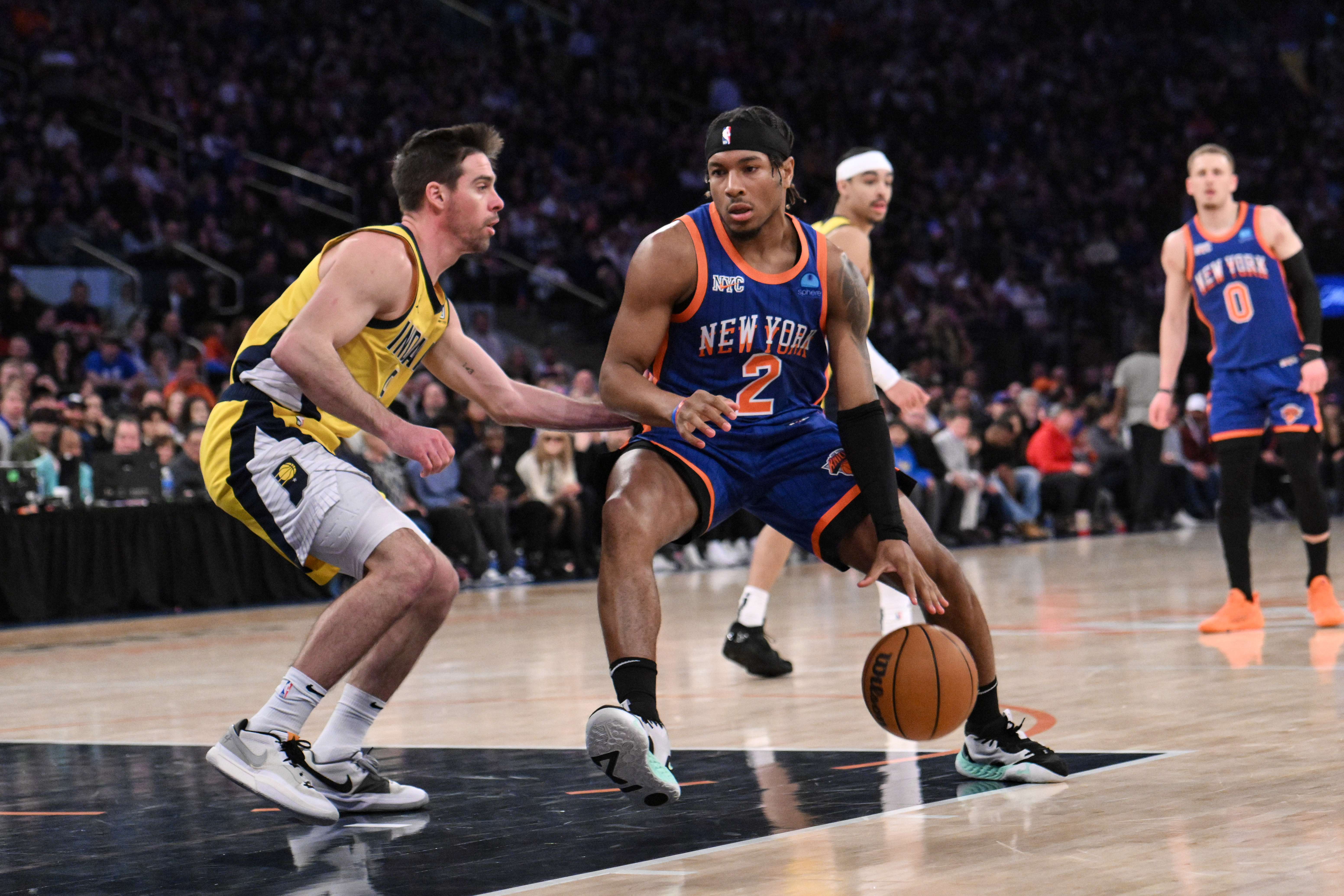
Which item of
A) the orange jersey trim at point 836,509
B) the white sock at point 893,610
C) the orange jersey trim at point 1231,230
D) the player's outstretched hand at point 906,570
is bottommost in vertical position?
the white sock at point 893,610

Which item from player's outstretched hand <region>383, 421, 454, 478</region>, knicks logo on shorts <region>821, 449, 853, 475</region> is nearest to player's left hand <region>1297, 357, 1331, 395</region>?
knicks logo on shorts <region>821, 449, 853, 475</region>

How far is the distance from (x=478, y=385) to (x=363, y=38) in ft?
57.3

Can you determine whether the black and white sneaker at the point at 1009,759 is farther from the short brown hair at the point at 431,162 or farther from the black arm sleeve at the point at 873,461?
the short brown hair at the point at 431,162

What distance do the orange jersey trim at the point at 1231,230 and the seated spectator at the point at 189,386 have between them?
26.0ft

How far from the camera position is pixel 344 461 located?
434 centimetres

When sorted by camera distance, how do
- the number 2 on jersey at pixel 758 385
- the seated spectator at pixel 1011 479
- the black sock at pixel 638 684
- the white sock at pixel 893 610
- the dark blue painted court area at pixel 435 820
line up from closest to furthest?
the dark blue painted court area at pixel 435 820 < the black sock at pixel 638 684 < the number 2 on jersey at pixel 758 385 < the white sock at pixel 893 610 < the seated spectator at pixel 1011 479

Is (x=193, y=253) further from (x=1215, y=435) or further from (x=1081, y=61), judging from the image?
(x=1081, y=61)

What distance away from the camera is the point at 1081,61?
2778 cm

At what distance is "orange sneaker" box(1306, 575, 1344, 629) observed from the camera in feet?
24.7

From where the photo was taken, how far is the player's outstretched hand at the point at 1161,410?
7.58 metres

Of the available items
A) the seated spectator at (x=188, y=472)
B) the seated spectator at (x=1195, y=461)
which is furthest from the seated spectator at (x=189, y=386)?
the seated spectator at (x=1195, y=461)

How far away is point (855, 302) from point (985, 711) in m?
1.15

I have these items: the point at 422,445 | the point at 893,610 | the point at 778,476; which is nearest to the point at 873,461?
the point at 778,476

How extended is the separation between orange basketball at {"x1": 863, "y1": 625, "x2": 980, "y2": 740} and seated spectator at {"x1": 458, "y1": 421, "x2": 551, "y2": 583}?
29.1ft
